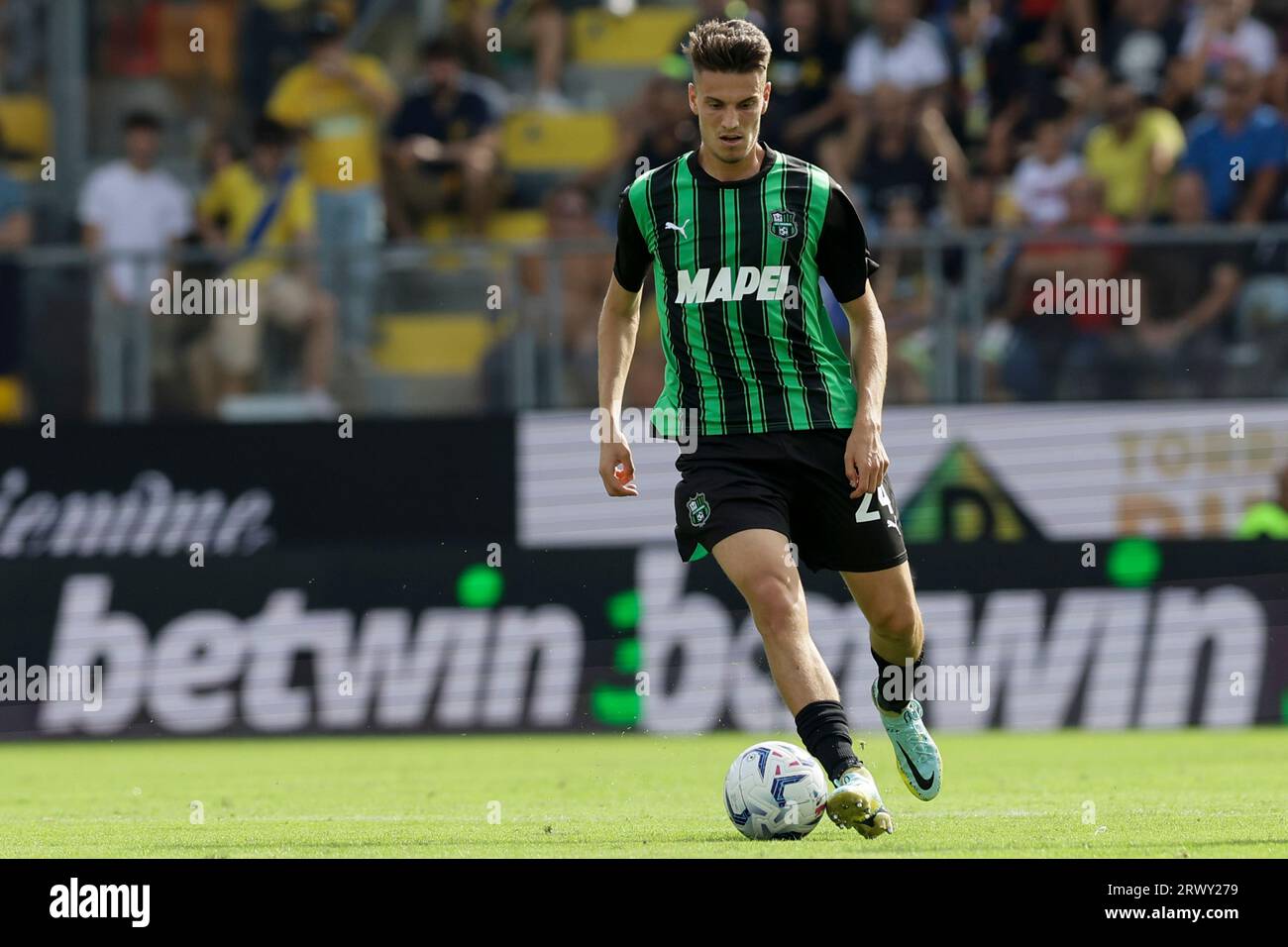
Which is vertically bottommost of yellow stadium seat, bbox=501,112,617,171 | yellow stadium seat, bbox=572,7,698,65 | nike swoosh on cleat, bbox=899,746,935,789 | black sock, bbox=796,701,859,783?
nike swoosh on cleat, bbox=899,746,935,789

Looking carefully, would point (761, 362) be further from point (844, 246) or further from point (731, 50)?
point (731, 50)

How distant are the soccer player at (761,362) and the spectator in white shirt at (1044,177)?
7314 millimetres

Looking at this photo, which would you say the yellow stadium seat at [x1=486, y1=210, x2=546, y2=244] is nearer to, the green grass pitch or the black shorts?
the green grass pitch

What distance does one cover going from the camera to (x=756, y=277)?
7.01 m

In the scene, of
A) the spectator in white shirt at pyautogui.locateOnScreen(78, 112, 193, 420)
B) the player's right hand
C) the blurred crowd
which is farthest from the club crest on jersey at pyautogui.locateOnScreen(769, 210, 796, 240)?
the spectator in white shirt at pyautogui.locateOnScreen(78, 112, 193, 420)

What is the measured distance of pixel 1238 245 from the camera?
12344mm

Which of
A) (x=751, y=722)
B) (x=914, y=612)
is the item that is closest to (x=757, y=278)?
(x=914, y=612)

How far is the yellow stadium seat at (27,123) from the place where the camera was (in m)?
16.4

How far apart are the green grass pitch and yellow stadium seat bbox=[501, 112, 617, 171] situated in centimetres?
489

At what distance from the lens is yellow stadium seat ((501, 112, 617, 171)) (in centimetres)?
1579

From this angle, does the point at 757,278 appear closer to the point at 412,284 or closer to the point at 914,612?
the point at 914,612

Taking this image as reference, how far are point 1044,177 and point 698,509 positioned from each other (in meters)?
7.98

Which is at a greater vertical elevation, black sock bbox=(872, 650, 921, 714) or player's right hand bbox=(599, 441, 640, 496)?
player's right hand bbox=(599, 441, 640, 496)
